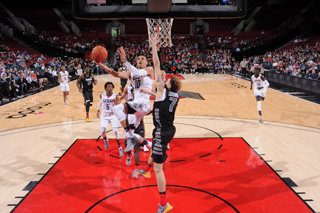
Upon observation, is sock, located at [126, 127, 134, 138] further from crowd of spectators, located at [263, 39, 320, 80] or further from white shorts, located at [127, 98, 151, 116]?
crowd of spectators, located at [263, 39, 320, 80]

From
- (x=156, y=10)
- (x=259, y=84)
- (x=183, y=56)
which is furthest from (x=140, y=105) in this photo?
(x=183, y=56)

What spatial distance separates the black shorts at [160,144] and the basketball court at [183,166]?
2.56ft

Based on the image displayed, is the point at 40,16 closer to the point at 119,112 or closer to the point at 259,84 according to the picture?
the point at 259,84

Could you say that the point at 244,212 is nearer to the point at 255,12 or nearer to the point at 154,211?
the point at 154,211

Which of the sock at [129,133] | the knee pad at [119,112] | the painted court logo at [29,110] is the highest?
the knee pad at [119,112]

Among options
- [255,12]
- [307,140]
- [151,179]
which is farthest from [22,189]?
[255,12]

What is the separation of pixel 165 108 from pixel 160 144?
52 cm

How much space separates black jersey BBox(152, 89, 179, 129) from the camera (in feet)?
11.7

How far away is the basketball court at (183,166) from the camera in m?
3.80

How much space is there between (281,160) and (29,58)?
2320 centimetres

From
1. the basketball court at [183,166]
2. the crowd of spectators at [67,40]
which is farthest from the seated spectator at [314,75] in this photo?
the crowd of spectators at [67,40]

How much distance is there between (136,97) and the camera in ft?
15.7

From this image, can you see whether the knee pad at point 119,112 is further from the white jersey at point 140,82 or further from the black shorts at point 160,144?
the black shorts at point 160,144

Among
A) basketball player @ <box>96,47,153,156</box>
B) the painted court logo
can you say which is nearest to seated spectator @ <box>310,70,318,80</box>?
basketball player @ <box>96,47,153,156</box>
